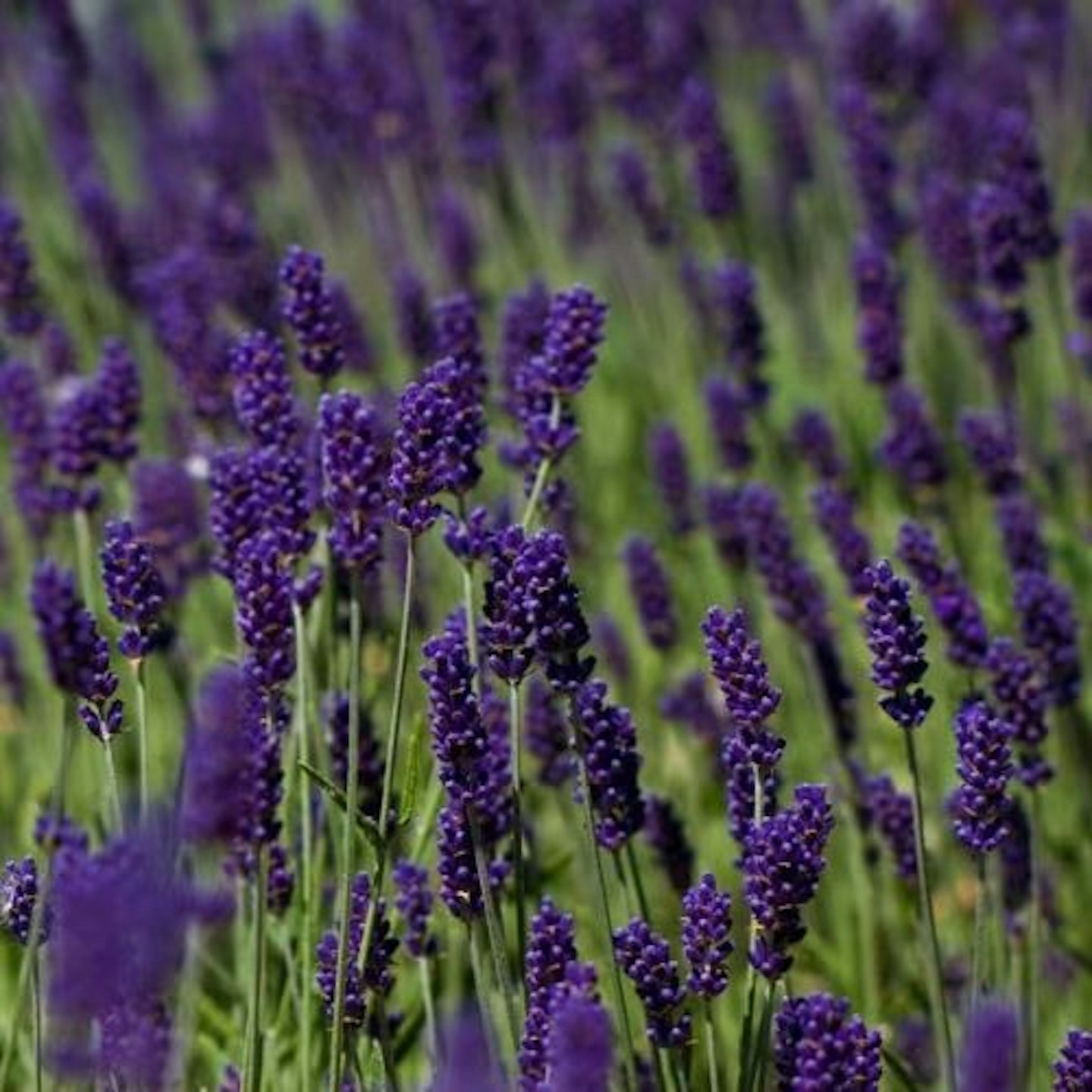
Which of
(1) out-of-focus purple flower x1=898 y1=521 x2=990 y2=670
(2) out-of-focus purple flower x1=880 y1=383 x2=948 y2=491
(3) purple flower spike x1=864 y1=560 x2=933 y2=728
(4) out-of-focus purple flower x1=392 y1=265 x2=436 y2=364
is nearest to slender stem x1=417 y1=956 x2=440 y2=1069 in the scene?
(3) purple flower spike x1=864 y1=560 x2=933 y2=728

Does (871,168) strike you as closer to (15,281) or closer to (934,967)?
(15,281)

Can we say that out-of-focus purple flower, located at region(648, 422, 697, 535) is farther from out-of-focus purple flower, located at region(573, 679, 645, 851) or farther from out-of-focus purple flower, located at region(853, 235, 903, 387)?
out-of-focus purple flower, located at region(573, 679, 645, 851)

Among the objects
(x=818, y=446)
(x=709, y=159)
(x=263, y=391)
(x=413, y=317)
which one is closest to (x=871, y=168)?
(x=709, y=159)

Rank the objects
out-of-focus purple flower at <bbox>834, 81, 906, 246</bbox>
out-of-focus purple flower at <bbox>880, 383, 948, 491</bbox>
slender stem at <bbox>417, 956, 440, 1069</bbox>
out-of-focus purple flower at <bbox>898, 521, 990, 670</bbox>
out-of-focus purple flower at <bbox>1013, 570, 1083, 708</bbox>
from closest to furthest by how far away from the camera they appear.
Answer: slender stem at <bbox>417, 956, 440, 1069</bbox> < out-of-focus purple flower at <bbox>898, 521, 990, 670</bbox> < out-of-focus purple flower at <bbox>1013, 570, 1083, 708</bbox> < out-of-focus purple flower at <bbox>880, 383, 948, 491</bbox> < out-of-focus purple flower at <bbox>834, 81, 906, 246</bbox>

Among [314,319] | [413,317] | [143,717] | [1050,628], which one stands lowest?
[143,717]

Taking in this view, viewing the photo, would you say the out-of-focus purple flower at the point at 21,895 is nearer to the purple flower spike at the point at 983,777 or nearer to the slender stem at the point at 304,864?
the slender stem at the point at 304,864
